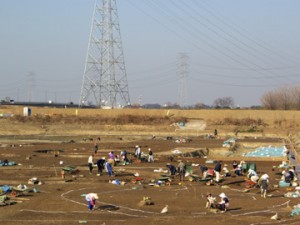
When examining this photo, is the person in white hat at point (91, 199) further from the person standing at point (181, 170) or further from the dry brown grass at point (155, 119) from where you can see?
the dry brown grass at point (155, 119)

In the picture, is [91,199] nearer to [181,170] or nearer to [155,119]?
[181,170]

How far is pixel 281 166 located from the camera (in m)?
40.7

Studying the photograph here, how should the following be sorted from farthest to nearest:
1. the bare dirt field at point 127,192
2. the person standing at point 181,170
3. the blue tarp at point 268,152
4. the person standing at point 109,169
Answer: the blue tarp at point 268,152 → the person standing at point 109,169 → the person standing at point 181,170 → the bare dirt field at point 127,192

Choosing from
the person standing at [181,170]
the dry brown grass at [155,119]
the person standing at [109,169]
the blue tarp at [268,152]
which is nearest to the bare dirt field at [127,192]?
the person standing at [181,170]

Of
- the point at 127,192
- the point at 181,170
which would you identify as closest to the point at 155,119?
the point at 181,170

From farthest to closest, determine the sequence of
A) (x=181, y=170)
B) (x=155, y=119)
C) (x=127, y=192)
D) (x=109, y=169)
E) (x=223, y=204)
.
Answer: (x=155, y=119) → (x=109, y=169) → (x=181, y=170) → (x=127, y=192) → (x=223, y=204)

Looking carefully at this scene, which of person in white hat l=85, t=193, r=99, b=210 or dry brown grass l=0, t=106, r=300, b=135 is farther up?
dry brown grass l=0, t=106, r=300, b=135

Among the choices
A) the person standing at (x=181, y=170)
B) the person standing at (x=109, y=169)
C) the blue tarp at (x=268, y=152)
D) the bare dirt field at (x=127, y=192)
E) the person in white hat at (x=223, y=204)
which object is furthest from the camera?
the blue tarp at (x=268, y=152)

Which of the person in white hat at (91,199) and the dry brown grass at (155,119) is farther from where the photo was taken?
the dry brown grass at (155,119)

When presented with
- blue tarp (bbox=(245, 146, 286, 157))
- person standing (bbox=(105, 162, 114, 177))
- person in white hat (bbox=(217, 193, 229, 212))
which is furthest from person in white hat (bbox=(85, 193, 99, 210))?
blue tarp (bbox=(245, 146, 286, 157))

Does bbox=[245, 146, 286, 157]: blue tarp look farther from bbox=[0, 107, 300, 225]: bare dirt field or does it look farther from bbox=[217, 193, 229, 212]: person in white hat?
bbox=[217, 193, 229, 212]: person in white hat

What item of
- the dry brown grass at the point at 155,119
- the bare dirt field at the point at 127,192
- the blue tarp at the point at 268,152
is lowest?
the bare dirt field at the point at 127,192

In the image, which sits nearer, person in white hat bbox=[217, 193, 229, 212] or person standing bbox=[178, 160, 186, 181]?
person in white hat bbox=[217, 193, 229, 212]

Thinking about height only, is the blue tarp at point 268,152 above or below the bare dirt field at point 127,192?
above
